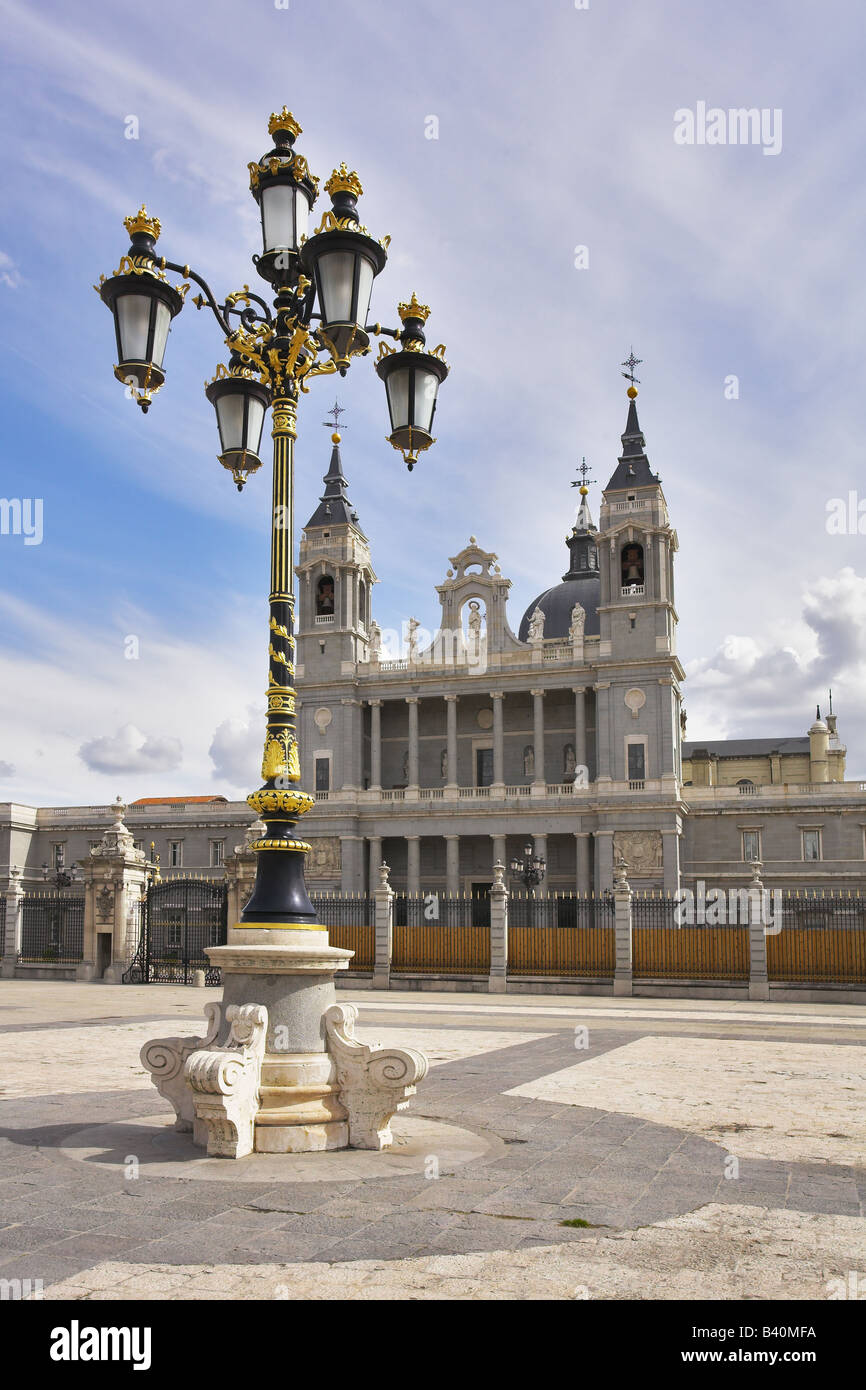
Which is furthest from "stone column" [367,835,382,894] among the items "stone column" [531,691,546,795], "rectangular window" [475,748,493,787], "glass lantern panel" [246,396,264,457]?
"glass lantern panel" [246,396,264,457]

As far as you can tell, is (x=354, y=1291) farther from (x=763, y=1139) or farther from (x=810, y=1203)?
(x=763, y=1139)

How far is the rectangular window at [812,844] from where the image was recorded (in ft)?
169

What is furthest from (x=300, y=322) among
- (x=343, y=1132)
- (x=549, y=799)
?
(x=549, y=799)

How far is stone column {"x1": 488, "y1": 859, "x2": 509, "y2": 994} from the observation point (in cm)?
2848

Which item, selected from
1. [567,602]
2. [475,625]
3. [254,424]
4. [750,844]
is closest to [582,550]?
[567,602]

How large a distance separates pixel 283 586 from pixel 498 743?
47.4 metres

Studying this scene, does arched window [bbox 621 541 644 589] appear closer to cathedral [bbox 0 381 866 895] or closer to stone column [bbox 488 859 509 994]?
cathedral [bbox 0 381 866 895]

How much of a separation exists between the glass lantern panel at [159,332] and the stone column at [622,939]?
21.2 meters

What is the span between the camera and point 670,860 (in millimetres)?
49219

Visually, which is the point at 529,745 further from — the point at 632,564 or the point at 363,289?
the point at 363,289

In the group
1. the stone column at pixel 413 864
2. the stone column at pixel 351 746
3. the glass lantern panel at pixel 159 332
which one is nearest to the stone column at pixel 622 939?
the glass lantern panel at pixel 159 332

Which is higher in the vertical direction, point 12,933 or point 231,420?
point 231,420

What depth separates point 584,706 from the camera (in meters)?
54.5
